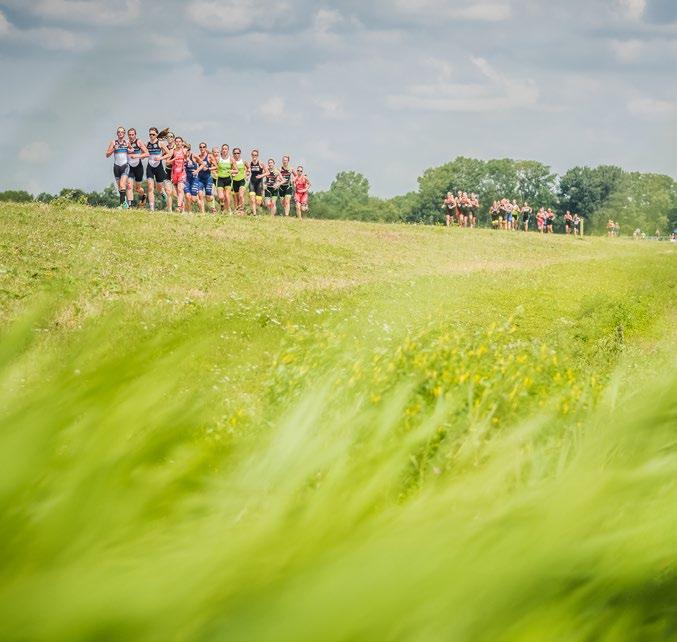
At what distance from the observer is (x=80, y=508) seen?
0.58 metres

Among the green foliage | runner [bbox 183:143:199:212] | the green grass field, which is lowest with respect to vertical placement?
the green grass field

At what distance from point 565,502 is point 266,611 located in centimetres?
21

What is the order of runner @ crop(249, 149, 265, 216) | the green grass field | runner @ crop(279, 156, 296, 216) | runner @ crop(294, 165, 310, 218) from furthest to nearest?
runner @ crop(294, 165, 310, 218)
runner @ crop(279, 156, 296, 216)
runner @ crop(249, 149, 265, 216)
the green grass field

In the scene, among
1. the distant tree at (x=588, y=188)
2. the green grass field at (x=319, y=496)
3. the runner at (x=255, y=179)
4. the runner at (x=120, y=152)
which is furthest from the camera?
the distant tree at (x=588, y=188)

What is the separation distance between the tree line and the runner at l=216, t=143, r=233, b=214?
55.3 m

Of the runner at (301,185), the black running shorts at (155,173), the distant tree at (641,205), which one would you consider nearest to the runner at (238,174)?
the black running shorts at (155,173)

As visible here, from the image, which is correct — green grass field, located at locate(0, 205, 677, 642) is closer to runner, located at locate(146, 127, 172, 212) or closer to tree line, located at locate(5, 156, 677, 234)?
runner, located at locate(146, 127, 172, 212)

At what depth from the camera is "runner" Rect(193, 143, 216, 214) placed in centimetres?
2816

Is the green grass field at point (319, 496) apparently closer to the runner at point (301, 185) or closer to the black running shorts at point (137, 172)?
the black running shorts at point (137, 172)

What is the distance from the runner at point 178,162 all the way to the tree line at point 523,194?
187ft

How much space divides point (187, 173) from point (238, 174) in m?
1.56

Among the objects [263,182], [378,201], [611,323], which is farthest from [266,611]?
[378,201]

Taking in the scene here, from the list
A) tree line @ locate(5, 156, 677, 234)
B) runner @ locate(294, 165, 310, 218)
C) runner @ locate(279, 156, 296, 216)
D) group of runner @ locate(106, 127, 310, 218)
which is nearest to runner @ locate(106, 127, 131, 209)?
group of runner @ locate(106, 127, 310, 218)

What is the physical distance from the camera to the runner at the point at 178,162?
26.1 meters
